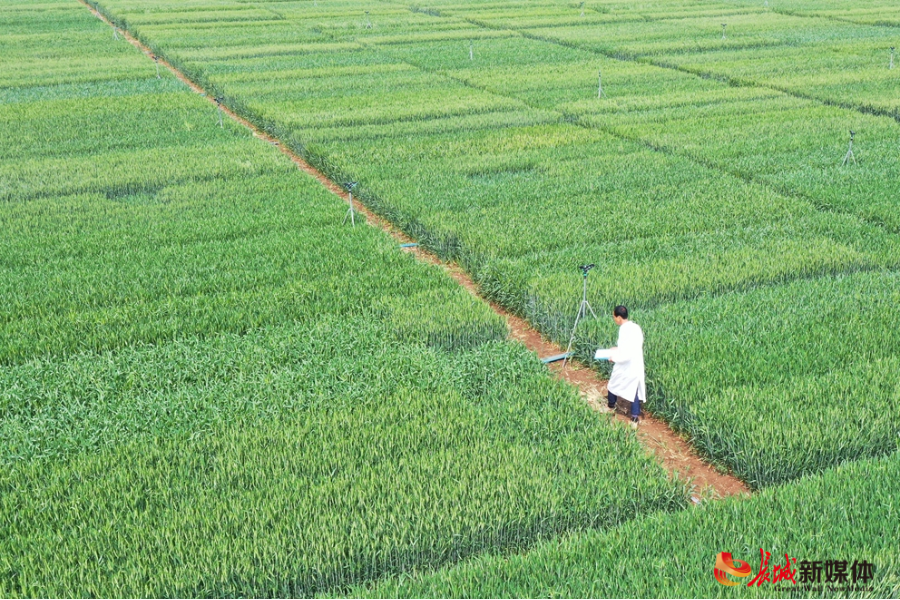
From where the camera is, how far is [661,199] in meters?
16.0

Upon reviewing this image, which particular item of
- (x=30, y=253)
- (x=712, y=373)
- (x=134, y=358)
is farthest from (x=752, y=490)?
(x=30, y=253)

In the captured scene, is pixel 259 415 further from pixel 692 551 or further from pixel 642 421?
pixel 692 551

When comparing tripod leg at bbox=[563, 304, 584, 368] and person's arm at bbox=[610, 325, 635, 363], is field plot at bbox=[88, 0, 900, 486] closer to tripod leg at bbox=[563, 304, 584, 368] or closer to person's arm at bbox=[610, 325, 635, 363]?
tripod leg at bbox=[563, 304, 584, 368]

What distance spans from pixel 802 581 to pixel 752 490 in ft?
6.56

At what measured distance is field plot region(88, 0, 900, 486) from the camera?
9.16 m

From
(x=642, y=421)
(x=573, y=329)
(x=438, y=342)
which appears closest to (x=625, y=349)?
(x=642, y=421)

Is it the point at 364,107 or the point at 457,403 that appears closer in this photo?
the point at 457,403

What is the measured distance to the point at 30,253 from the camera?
13680 mm

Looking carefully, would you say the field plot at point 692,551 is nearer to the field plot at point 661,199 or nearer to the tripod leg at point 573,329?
the field plot at point 661,199


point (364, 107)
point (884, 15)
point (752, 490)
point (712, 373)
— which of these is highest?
point (884, 15)

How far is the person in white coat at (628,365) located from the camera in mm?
9023

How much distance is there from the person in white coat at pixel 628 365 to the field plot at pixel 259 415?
0.57 m

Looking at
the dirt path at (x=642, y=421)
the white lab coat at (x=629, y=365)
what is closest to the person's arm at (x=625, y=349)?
the white lab coat at (x=629, y=365)

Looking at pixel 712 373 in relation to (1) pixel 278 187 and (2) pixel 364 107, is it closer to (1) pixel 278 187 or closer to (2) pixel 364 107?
(1) pixel 278 187
